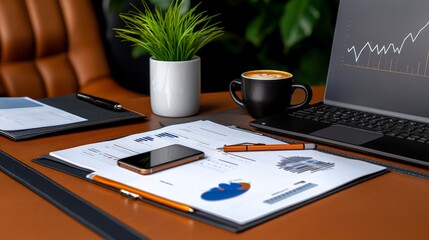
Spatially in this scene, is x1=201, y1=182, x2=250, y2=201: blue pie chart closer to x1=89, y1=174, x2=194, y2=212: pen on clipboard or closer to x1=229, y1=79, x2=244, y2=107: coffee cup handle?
x1=89, y1=174, x2=194, y2=212: pen on clipboard

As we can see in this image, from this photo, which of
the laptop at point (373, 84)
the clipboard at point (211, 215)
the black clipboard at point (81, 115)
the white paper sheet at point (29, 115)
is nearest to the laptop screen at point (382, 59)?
the laptop at point (373, 84)

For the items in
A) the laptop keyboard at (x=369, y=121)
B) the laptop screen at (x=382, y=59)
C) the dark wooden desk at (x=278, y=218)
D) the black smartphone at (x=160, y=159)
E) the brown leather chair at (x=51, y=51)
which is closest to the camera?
the dark wooden desk at (x=278, y=218)

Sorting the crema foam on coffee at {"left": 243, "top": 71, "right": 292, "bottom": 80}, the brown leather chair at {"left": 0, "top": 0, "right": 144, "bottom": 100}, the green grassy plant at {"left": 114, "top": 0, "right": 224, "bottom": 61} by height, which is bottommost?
the brown leather chair at {"left": 0, "top": 0, "right": 144, "bottom": 100}

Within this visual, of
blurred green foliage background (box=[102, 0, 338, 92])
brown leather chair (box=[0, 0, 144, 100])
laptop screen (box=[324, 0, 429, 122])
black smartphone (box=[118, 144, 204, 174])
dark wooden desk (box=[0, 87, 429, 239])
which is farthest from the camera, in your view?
blurred green foliage background (box=[102, 0, 338, 92])

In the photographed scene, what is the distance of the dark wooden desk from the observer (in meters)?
0.64

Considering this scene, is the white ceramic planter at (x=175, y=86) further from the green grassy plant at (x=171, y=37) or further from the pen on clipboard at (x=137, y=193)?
the pen on clipboard at (x=137, y=193)

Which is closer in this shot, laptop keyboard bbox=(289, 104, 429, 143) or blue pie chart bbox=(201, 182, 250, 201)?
blue pie chart bbox=(201, 182, 250, 201)

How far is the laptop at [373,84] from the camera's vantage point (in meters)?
0.97

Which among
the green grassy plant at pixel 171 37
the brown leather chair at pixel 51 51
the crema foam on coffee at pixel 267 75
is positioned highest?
the green grassy plant at pixel 171 37

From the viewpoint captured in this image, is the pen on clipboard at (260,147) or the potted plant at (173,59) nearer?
the pen on clipboard at (260,147)

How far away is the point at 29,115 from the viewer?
3.60ft

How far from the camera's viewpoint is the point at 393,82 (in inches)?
42.4

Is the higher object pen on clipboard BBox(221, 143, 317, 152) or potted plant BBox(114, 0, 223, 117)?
potted plant BBox(114, 0, 223, 117)

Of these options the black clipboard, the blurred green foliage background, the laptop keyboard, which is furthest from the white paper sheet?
the blurred green foliage background
